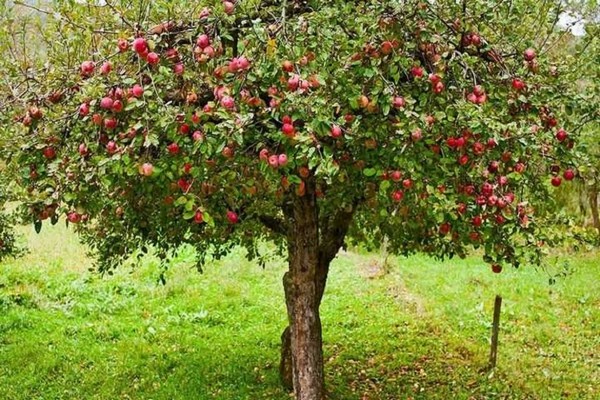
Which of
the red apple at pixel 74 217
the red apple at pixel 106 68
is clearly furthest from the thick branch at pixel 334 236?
the red apple at pixel 106 68

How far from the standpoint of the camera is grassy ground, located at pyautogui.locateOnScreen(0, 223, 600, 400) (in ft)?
32.3

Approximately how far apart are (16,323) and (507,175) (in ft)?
35.6

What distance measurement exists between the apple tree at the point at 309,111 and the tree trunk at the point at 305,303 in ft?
5.11

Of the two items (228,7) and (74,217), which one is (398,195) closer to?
(228,7)

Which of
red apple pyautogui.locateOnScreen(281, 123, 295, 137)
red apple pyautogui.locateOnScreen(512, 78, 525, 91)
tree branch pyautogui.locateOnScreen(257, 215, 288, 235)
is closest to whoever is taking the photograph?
red apple pyautogui.locateOnScreen(281, 123, 295, 137)

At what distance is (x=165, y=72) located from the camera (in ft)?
14.3

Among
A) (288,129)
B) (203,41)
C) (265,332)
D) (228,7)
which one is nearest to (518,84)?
(288,129)

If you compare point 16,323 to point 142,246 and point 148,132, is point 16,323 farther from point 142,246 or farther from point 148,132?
point 148,132

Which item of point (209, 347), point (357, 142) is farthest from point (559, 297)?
point (357, 142)

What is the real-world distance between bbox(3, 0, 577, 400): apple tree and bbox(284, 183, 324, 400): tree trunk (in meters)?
1.56

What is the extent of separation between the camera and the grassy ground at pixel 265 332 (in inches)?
388

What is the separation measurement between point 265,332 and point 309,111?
9.12 metres

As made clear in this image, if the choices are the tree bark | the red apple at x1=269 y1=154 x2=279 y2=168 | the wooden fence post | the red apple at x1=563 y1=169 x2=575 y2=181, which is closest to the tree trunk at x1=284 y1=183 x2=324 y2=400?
the tree bark

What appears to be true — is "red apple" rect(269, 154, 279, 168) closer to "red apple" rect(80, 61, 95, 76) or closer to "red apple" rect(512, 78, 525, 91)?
"red apple" rect(80, 61, 95, 76)
